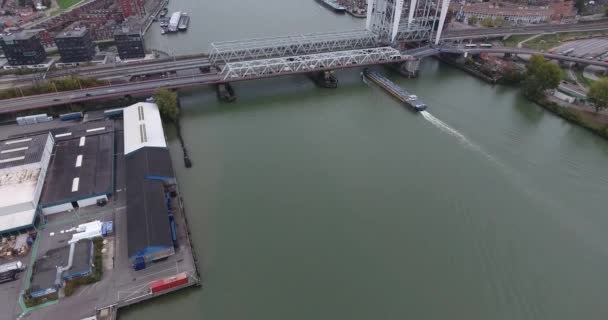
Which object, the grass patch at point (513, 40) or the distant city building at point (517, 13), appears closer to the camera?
the grass patch at point (513, 40)

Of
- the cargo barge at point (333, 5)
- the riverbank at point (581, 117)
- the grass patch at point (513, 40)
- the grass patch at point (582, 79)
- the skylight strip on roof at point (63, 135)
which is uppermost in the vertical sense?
the cargo barge at point (333, 5)

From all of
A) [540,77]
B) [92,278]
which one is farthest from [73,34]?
[540,77]

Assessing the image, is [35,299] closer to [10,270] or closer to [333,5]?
[10,270]

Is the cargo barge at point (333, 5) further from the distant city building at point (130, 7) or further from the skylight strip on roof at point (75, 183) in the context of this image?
the skylight strip on roof at point (75, 183)

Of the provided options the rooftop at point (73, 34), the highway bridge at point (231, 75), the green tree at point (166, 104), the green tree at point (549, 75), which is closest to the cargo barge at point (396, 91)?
the highway bridge at point (231, 75)

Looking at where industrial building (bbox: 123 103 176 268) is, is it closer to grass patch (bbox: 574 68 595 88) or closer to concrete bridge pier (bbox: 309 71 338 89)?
concrete bridge pier (bbox: 309 71 338 89)

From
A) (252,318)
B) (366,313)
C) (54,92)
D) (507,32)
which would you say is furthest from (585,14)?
(54,92)

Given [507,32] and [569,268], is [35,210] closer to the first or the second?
[569,268]
